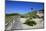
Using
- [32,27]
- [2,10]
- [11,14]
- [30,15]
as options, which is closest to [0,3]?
[2,10]

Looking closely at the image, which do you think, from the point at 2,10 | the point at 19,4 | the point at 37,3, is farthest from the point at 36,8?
the point at 2,10

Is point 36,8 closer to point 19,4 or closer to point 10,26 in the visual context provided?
point 19,4

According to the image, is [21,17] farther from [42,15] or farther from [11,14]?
[42,15]

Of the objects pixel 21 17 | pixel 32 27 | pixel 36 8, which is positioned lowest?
pixel 32 27

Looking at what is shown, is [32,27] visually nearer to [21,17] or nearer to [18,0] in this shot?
[21,17]

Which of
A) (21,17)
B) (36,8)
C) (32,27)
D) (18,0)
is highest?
(18,0)

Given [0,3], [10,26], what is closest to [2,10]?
[0,3]

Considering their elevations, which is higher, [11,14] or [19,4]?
[19,4]

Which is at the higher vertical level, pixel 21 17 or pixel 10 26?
pixel 21 17
